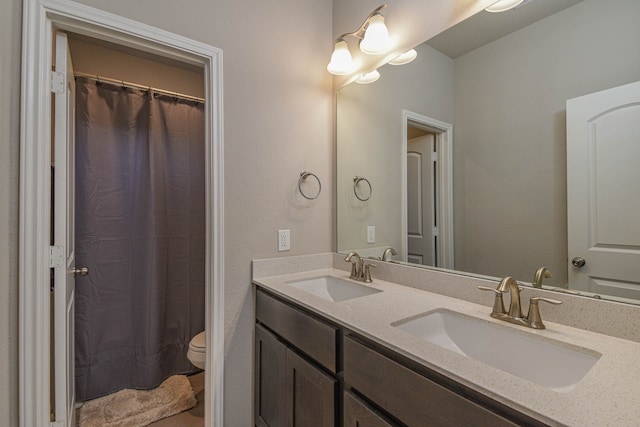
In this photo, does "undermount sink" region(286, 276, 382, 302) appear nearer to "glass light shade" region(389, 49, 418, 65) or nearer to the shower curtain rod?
"glass light shade" region(389, 49, 418, 65)

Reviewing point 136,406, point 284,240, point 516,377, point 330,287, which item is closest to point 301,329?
point 330,287

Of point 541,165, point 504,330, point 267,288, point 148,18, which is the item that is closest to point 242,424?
point 267,288

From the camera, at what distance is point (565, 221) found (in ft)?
3.33

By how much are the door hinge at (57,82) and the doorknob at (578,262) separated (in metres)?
2.08

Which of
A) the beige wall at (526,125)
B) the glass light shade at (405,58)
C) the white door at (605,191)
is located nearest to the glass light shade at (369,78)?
the glass light shade at (405,58)

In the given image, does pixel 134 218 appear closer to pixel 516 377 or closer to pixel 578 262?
pixel 516 377

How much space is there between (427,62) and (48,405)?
2.19 metres

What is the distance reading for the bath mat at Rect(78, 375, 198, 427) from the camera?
1.76 metres

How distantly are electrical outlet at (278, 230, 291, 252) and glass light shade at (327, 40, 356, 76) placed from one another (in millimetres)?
970

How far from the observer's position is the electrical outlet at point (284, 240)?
1692mm

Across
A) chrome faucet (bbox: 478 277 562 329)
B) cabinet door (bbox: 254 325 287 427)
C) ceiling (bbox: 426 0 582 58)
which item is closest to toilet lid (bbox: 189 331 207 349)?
cabinet door (bbox: 254 325 287 427)

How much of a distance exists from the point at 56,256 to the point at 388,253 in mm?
1526

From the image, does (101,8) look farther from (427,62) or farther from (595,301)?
(595,301)

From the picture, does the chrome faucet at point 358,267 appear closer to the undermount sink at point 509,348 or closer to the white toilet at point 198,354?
the undermount sink at point 509,348
